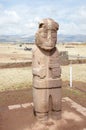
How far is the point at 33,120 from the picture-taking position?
7.12m

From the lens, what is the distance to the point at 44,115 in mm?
7020

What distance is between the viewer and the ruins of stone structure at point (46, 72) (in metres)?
6.86

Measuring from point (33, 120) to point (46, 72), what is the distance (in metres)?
1.58

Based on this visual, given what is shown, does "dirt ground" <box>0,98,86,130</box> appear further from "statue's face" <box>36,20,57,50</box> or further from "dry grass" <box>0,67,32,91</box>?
"dry grass" <box>0,67,32,91</box>

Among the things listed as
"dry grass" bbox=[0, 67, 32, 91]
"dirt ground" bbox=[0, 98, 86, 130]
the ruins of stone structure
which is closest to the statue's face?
the ruins of stone structure

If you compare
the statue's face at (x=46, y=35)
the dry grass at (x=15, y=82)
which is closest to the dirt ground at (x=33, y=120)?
the statue's face at (x=46, y=35)

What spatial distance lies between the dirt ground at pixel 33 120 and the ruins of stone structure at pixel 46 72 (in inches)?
11.3

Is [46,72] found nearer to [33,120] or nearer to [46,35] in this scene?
[46,35]

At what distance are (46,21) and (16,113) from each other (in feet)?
10.7

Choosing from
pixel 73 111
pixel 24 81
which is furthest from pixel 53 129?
pixel 24 81

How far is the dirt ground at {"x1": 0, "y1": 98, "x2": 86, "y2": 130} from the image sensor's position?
6.71 metres

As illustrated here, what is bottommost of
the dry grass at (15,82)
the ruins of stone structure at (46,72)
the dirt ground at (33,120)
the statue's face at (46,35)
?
the dirt ground at (33,120)

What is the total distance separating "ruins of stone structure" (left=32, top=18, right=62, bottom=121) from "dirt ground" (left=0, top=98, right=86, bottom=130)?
0.29 metres

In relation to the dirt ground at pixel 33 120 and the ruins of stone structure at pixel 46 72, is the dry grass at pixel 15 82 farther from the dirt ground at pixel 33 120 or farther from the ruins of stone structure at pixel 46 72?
the ruins of stone structure at pixel 46 72
